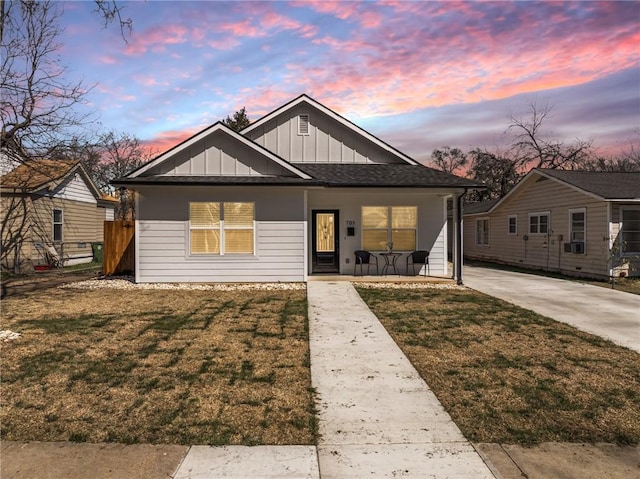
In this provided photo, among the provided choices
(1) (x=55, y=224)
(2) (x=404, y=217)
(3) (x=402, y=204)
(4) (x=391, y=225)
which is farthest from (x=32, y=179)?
(2) (x=404, y=217)

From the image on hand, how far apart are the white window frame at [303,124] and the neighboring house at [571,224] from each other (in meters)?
10.1

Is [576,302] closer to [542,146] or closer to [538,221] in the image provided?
[538,221]

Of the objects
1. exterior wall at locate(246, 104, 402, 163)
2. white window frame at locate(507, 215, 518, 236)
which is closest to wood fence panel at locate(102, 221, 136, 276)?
exterior wall at locate(246, 104, 402, 163)

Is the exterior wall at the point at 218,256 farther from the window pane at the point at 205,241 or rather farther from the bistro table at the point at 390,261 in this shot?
the bistro table at the point at 390,261

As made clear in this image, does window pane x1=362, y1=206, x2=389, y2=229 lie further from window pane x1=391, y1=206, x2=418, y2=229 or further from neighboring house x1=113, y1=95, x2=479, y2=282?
neighboring house x1=113, y1=95, x2=479, y2=282

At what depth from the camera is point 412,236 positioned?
1412cm

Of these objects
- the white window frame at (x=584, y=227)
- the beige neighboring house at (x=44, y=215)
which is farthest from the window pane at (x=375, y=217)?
the beige neighboring house at (x=44, y=215)

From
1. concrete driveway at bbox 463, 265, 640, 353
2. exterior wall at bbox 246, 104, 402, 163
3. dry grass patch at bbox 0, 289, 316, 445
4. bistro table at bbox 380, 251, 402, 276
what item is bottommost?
concrete driveway at bbox 463, 265, 640, 353

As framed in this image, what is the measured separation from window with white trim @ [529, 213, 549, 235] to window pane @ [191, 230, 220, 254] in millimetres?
13784

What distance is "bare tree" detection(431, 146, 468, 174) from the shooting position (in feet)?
166

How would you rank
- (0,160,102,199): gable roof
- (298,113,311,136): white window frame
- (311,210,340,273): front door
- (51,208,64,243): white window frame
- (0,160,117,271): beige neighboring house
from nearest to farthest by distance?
(311,210,340,273): front door → (298,113,311,136): white window frame → (0,160,102,199): gable roof → (0,160,117,271): beige neighboring house → (51,208,64,243): white window frame

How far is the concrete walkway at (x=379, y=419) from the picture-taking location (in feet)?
9.86

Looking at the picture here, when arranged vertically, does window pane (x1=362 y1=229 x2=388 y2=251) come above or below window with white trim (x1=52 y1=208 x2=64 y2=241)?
below

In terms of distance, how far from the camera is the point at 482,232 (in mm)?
24344
